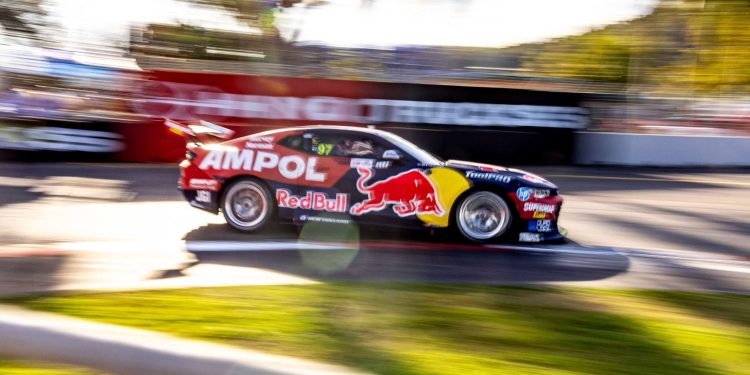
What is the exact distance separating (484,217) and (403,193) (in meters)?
0.89

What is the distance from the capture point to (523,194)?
767cm

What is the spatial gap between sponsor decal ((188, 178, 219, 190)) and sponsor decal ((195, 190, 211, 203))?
0.05 meters

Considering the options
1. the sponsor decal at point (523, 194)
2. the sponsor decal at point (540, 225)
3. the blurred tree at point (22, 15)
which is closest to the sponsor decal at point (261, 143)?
the sponsor decal at point (523, 194)

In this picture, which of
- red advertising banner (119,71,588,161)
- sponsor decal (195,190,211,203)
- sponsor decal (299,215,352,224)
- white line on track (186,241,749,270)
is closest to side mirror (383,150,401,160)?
sponsor decal (299,215,352,224)

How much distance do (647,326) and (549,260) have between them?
2.38 m

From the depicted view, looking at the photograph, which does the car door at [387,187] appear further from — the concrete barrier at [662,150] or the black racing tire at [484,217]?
the concrete barrier at [662,150]

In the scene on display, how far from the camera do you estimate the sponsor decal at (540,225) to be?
7.82m

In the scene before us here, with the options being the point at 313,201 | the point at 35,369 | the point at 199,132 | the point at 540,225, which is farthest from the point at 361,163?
the point at 35,369

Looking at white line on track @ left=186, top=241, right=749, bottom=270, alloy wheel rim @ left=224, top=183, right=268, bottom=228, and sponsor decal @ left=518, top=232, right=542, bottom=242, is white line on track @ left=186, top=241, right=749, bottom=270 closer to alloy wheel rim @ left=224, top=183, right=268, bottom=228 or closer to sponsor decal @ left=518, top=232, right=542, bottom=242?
sponsor decal @ left=518, top=232, right=542, bottom=242

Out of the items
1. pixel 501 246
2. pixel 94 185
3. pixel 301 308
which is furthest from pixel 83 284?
pixel 94 185

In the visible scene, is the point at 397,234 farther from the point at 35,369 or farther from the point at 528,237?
the point at 35,369

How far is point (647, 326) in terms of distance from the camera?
15.9ft

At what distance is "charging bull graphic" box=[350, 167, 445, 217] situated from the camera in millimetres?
7750

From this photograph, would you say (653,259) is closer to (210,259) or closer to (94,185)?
(210,259)
